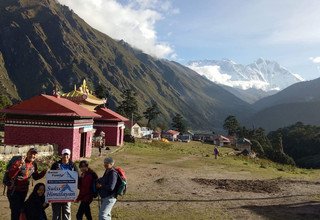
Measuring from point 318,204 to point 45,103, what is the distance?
73.6 feet

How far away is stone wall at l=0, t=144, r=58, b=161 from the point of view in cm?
2427

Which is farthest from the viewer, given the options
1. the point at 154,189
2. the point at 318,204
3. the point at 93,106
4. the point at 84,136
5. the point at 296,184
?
the point at 93,106

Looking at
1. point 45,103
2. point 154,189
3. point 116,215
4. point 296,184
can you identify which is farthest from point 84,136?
point 116,215

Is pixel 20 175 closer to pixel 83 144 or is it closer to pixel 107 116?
pixel 83 144

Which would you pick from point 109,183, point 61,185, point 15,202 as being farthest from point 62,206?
point 109,183

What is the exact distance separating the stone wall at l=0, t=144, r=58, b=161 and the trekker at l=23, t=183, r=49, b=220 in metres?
14.6

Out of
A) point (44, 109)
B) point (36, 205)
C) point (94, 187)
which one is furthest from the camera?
point (44, 109)

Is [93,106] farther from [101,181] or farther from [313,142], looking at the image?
[313,142]

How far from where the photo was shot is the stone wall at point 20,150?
24.3 metres

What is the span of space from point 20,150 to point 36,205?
52.8ft

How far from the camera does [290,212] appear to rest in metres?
16.8

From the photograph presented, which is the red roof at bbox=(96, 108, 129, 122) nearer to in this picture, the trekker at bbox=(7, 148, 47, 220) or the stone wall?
the stone wall

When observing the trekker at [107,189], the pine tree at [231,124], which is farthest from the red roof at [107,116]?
the pine tree at [231,124]

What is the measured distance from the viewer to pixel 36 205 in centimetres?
1059
